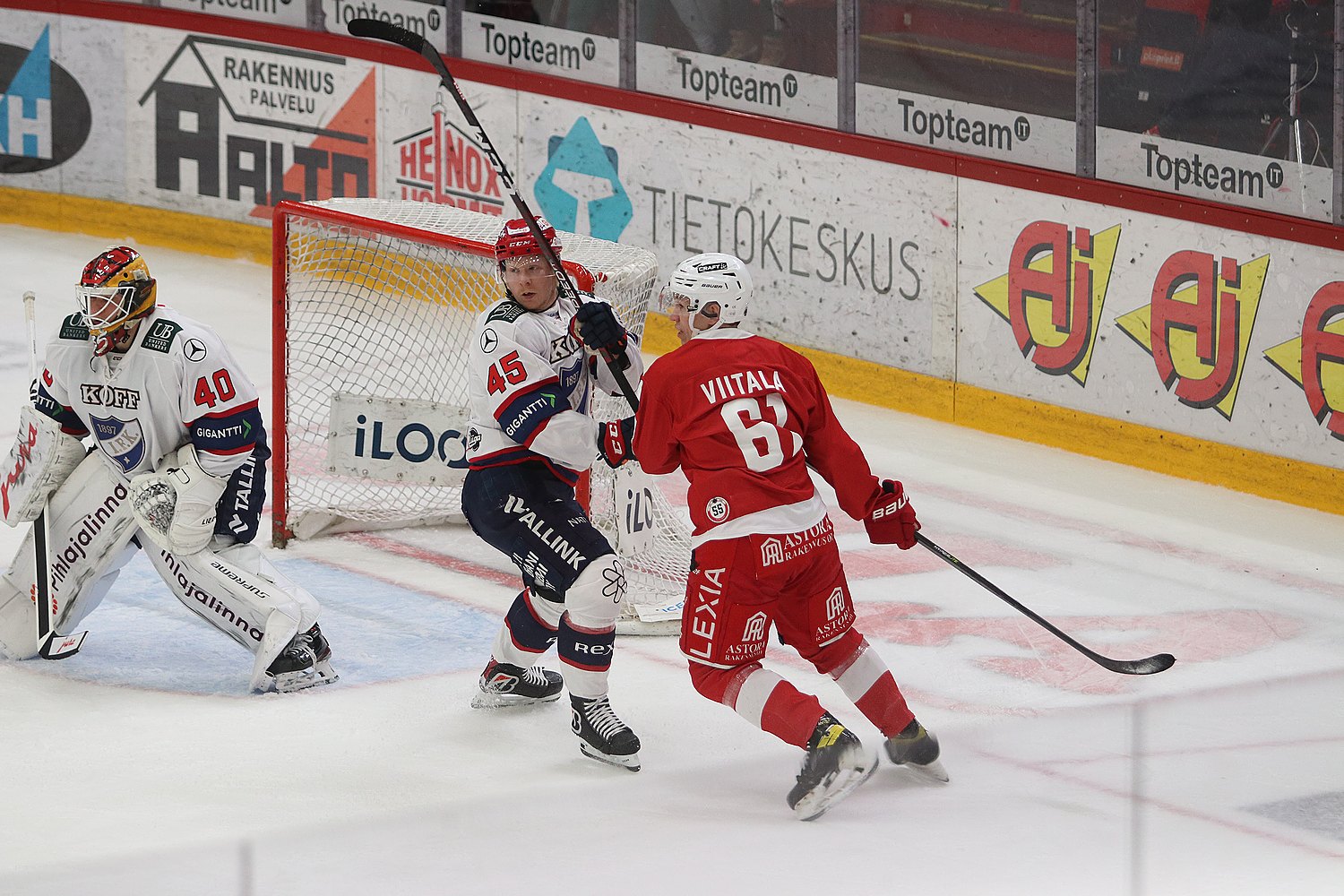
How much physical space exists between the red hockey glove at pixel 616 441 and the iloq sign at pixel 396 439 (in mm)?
1920

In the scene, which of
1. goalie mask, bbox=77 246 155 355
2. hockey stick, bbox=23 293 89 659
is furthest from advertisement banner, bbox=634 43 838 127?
hockey stick, bbox=23 293 89 659

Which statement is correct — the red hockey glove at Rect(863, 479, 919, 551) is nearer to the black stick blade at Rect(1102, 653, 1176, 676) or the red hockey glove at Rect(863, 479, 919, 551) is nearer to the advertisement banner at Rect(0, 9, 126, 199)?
the black stick blade at Rect(1102, 653, 1176, 676)

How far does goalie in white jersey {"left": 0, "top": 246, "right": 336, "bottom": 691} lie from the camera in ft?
17.8

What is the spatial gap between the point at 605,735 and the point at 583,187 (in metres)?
5.00

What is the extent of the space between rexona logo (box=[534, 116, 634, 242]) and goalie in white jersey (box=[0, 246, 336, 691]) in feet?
13.5

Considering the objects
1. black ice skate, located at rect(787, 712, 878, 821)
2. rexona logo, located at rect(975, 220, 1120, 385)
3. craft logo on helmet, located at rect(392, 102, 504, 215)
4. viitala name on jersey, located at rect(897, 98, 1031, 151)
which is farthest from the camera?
craft logo on helmet, located at rect(392, 102, 504, 215)

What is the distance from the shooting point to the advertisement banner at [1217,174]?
24.4ft

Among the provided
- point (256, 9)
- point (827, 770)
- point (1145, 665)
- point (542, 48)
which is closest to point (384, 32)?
point (827, 770)

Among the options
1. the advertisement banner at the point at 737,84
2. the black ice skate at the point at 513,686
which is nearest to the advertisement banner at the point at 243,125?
the advertisement banner at the point at 737,84

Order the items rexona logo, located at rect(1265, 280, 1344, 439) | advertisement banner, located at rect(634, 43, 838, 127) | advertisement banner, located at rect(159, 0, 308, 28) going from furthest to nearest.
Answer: advertisement banner, located at rect(159, 0, 308, 28)
advertisement banner, located at rect(634, 43, 838, 127)
rexona logo, located at rect(1265, 280, 1344, 439)

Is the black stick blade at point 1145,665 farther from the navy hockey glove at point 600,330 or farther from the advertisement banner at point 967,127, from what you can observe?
the advertisement banner at point 967,127

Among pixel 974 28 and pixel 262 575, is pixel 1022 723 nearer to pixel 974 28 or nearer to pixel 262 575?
pixel 262 575

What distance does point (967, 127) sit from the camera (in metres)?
8.43

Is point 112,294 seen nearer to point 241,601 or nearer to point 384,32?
point 241,601
